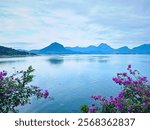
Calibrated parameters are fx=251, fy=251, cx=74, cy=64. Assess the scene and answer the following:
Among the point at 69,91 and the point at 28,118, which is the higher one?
the point at 28,118

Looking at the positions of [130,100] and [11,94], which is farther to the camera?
[11,94]

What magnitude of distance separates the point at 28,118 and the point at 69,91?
1494 centimetres

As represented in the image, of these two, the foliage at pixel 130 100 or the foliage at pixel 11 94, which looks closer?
the foliage at pixel 130 100

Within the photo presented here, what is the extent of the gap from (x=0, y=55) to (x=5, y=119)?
234ft

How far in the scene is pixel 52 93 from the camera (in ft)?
56.1

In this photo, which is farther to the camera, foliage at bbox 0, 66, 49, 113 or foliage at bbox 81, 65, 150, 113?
foliage at bbox 0, 66, 49, 113

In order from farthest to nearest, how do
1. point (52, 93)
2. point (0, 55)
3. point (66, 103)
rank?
point (0, 55)
point (52, 93)
point (66, 103)

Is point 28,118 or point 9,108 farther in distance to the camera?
point 9,108

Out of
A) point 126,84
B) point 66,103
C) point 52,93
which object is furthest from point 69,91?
point 126,84

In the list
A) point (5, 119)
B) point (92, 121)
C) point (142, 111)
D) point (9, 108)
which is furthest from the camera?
point (9, 108)

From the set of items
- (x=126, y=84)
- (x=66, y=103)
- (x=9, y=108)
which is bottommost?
(x=66, y=103)

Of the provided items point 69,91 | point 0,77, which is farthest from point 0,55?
point 0,77

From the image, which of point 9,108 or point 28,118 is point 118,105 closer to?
point 28,118

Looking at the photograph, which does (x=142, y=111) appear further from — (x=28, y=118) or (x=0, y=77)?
(x=0, y=77)
